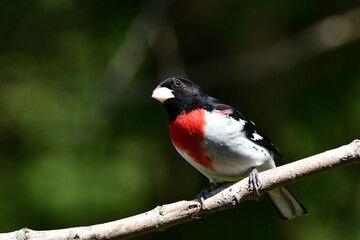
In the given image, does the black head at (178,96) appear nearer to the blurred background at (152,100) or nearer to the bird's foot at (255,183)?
the bird's foot at (255,183)

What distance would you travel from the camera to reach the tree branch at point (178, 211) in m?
2.29

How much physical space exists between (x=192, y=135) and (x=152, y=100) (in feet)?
4.45

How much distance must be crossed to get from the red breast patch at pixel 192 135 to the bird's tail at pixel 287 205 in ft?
1.74

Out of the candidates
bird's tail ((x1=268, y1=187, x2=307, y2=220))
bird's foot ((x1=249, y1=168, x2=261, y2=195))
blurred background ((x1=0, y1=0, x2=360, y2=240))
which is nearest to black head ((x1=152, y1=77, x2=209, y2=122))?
bird's foot ((x1=249, y1=168, x2=261, y2=195))

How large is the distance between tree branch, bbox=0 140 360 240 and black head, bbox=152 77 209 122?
0.70 meters

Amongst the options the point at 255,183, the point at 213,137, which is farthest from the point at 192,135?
the point at 255,183

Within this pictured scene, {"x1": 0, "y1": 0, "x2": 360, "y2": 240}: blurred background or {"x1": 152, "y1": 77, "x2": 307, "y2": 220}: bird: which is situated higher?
{"x1": 0, "y1": 0, "x2": 360, "y2": 240}: blurred background

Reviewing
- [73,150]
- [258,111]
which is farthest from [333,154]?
Result: [73,150]

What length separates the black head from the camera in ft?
9.85

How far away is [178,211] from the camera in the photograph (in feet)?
7.85

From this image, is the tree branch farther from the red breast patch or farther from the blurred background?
the blurred background

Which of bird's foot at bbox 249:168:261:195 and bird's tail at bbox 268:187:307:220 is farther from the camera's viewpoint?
bird's tail at bbox 268:187:307:220

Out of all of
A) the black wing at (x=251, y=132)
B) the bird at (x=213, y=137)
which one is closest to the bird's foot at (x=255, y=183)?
the bird at (x=213, y=137)

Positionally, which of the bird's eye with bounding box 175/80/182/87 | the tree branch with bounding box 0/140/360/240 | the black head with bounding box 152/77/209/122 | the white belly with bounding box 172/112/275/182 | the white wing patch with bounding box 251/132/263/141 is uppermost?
the bird's eye with bounding box 175/80/182/87
